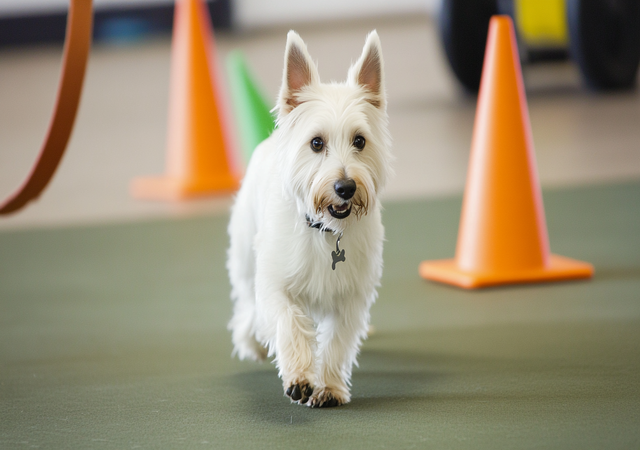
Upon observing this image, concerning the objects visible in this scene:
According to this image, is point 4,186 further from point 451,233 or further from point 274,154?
point 274,154

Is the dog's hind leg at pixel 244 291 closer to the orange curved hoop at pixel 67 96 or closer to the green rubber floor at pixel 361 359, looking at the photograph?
the green rubber floor at pixel 361 359

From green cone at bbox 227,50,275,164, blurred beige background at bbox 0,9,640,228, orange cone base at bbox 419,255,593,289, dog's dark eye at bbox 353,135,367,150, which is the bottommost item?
blurred beige background at bbox 0,9,640,228

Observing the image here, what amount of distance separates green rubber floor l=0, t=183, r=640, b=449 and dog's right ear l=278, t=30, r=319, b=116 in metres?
1.13

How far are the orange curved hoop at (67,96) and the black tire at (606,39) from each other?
7807 millimetres

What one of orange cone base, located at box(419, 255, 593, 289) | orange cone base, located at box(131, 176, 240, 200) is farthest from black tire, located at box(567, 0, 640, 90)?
orange cone base, located at box(419, 255, 593, 289)

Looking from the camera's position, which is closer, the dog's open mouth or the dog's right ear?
the dog's open mouth

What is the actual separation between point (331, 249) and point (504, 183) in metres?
1.86

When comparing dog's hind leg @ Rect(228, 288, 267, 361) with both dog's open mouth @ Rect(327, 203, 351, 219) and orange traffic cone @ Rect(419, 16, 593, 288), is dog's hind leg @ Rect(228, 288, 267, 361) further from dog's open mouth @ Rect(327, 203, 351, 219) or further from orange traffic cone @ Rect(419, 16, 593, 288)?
orange traffic cone @ Rect(419, 16, 593, 288)

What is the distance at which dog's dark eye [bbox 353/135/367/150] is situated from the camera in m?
3.00

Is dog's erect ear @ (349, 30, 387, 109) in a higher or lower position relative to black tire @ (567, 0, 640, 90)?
higher

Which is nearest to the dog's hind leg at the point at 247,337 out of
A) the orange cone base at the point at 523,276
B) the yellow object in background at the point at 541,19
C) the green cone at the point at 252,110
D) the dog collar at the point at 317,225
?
the dog collar at the point at 317,225

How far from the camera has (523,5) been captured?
1256 cm

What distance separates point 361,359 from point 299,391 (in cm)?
77

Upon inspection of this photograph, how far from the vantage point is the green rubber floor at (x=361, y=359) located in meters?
2.85
